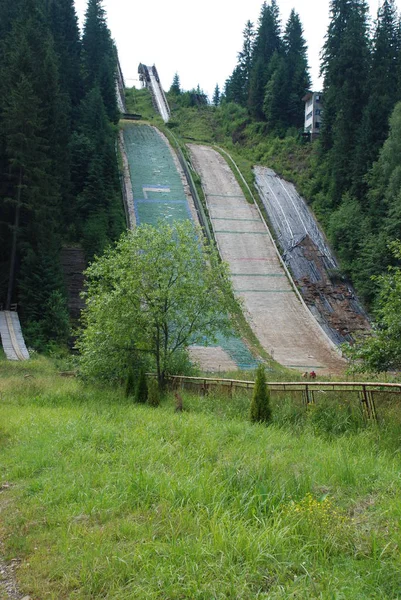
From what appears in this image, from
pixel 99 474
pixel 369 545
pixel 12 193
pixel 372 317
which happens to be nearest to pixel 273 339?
pixel 372 317

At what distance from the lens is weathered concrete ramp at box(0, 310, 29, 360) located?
21.5 m

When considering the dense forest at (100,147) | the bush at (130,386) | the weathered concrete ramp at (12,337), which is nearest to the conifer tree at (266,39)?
the dense forest at (100,147)

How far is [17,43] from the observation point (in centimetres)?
3003

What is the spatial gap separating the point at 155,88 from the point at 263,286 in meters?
66.7

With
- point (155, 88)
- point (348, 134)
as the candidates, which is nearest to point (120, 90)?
point (155, 88)

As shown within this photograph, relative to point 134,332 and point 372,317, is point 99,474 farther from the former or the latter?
point 372,317

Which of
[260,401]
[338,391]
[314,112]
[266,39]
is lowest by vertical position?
[260,401]

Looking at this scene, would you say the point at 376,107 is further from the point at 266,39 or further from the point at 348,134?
the point at 266,39

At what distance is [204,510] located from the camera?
16.0 ft

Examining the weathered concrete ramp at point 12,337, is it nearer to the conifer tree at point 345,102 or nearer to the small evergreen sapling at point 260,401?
the small evergreen sapling at point 260,401

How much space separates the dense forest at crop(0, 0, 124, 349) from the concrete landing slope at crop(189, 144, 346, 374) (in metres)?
8.14

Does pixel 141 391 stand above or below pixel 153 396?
below

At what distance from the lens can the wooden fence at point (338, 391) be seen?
8.25 m

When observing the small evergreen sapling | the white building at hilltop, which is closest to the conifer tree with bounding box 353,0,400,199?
the white building at hilltop
